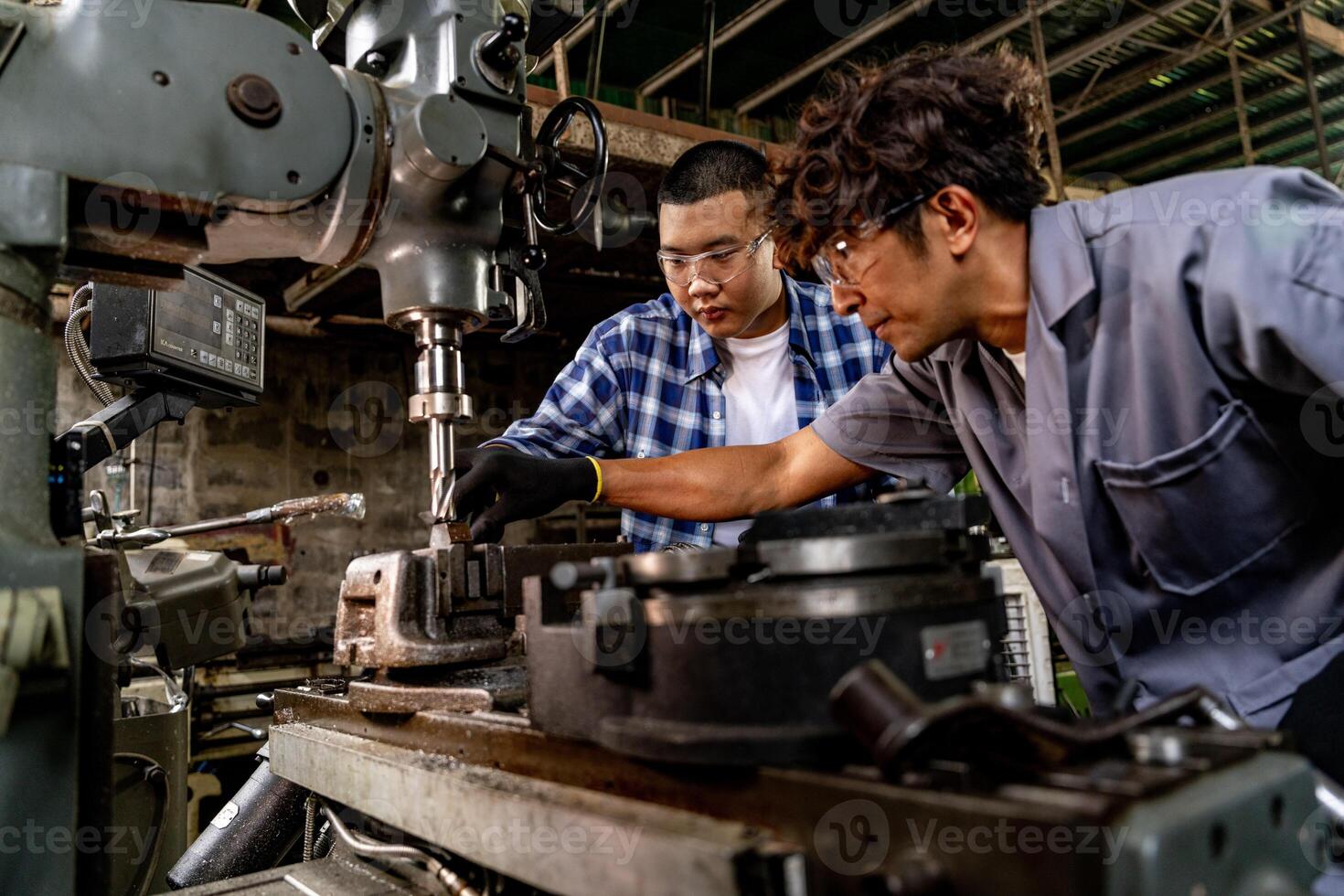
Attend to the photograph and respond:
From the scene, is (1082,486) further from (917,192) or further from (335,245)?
(335,245)

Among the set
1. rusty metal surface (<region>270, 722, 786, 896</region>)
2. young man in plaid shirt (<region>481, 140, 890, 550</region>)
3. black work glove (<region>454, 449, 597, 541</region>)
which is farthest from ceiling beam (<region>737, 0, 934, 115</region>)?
rusty metal surface (<region>270, 722, 786, 896</region>)

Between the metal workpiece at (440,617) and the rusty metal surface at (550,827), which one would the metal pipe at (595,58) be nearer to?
the metal workpiece at (440,617)

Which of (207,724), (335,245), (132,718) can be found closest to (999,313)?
(335,245)

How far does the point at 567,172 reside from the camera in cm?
129

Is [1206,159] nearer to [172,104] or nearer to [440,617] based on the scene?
[440,617]

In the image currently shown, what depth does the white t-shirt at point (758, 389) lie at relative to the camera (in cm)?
207

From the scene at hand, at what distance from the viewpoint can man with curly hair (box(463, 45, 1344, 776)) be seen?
0.91 metres

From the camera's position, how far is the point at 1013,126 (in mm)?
1183

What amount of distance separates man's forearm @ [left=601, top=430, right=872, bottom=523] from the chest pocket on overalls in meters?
0.58

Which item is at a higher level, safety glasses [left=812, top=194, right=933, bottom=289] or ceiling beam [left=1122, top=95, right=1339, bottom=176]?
ceiling beam [left=1122, top=95, right=1339, bottom=176]

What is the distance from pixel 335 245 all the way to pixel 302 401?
4748mm

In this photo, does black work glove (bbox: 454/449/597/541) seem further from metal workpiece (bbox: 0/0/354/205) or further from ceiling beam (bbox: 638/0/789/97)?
ceiling beam (bbox: 638/0/789/97)

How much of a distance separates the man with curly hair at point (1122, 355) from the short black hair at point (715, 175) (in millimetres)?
708

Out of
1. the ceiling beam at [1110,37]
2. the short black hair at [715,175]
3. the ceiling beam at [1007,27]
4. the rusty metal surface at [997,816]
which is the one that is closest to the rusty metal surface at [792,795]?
the rusty metal surface at [997,816]
